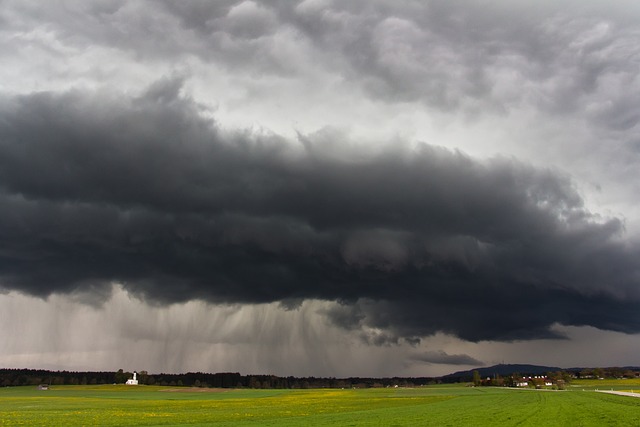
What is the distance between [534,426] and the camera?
57500 mm

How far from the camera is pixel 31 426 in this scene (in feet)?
201

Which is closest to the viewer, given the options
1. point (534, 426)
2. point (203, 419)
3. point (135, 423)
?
point (534, 426)

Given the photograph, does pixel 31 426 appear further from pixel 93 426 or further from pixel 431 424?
pixel 431 424

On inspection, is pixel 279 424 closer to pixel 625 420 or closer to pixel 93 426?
Answer: pixel 93 426

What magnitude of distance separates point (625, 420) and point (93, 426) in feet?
200

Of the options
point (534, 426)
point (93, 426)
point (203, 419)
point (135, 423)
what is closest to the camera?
point (534, 426)

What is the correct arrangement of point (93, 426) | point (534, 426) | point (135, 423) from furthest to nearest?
1. point (135, 423)
2. point (93, 426)
3. point (534, 426)

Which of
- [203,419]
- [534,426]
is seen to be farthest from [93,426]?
[534,426]

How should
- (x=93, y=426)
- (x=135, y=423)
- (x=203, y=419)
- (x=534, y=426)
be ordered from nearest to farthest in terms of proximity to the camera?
(x=534, y=426)
(x=93, y=426)
(x=135, y=423)
(x=203, y=419)

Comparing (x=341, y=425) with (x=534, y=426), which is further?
(x=341, y=425)

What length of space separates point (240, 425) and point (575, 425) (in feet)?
120

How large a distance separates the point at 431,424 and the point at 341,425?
10.4 meters

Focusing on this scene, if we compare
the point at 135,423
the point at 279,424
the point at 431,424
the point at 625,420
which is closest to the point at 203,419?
the point at 135,423

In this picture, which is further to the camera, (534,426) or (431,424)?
(431,424)
